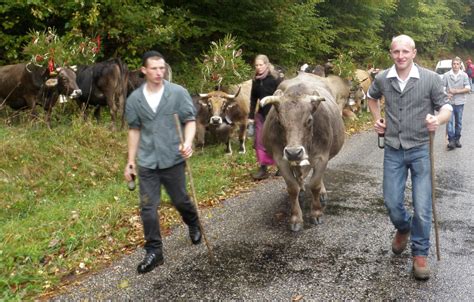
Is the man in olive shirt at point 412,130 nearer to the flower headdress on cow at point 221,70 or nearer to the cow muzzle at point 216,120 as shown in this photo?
the cow muzzle at point 216,120

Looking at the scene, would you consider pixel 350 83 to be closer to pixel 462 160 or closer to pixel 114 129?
pixel 462 160

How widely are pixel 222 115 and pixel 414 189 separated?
247 inches

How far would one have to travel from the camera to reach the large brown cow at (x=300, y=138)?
218 inches

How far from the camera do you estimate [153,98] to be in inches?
186

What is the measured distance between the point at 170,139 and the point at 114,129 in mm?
6012

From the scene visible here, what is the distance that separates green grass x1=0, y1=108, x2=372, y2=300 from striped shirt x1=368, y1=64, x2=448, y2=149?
3.22 m

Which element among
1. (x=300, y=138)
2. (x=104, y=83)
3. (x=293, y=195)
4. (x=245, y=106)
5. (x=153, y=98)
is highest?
(x=153, y=98)

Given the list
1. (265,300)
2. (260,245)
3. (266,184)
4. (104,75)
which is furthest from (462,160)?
(104,75)

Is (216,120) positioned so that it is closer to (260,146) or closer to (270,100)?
(260,146)

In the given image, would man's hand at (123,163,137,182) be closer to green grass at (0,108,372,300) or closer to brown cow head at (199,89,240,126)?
green grass at (0,108,372,300)

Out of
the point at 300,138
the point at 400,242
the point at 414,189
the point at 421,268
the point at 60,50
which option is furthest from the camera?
the point at 60,50

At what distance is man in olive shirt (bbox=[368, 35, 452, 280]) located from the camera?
441 cm

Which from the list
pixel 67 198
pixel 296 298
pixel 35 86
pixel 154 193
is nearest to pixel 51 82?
pixel 35 86

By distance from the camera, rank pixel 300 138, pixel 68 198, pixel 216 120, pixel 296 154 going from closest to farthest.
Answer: pixel 296 154
pixel 300 138
pixel 68 198
pixel 216 120
